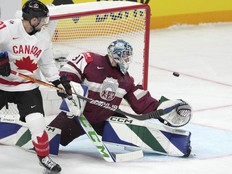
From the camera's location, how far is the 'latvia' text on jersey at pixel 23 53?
167 inches

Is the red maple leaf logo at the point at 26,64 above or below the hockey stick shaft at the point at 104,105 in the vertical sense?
above

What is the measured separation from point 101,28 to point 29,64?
154cm

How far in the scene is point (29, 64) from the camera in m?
4.32

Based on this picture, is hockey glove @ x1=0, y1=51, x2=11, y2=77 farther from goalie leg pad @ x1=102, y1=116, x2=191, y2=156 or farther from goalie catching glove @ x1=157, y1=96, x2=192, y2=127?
goalie catching glove @ x1=157, y1=96, x2=192, y2=127

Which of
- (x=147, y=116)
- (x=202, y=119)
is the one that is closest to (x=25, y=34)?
(x=147, y=116)

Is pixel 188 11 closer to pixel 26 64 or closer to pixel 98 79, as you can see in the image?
pixel 98 79

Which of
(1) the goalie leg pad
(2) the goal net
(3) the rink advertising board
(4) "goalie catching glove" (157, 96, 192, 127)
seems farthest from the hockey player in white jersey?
(3) the rink advertising board

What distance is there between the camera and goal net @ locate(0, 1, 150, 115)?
5.59 metres

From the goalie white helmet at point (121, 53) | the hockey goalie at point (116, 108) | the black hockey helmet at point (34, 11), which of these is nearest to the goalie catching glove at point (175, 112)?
the hockey goalie at point (116, 108)

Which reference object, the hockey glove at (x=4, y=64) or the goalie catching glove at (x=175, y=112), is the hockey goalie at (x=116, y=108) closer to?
the goalie catching glove at (x=175, y=112)

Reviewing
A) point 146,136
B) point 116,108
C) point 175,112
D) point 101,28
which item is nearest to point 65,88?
point 116,108

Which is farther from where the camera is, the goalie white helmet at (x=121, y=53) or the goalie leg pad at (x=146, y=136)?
the goalie leg pad at (x=146, y=136)

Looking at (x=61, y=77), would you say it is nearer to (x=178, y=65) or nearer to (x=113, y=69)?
(x=113, y=69)

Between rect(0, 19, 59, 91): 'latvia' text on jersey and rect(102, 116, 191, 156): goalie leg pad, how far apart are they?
0.50 m
